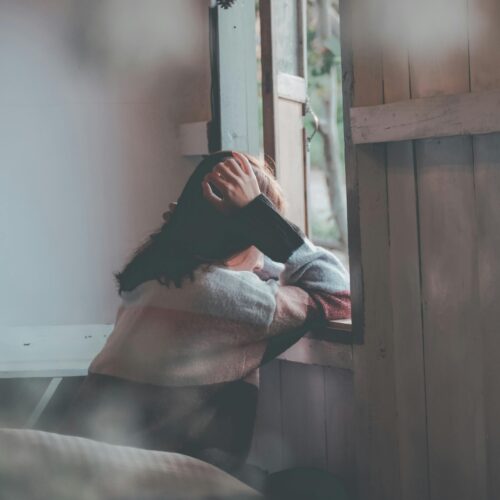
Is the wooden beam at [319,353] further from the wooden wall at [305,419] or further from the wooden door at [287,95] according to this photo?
the wooden door at [287,95]

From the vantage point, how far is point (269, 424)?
8.10 ft

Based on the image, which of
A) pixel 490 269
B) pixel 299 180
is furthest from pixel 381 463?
pixel 299 180

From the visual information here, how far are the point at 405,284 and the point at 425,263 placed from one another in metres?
0.07

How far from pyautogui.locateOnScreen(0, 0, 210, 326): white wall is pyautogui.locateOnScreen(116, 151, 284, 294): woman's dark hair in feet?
3.00

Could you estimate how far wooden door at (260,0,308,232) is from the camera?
253cm

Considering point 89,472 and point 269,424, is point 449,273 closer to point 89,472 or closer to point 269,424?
point 269,424

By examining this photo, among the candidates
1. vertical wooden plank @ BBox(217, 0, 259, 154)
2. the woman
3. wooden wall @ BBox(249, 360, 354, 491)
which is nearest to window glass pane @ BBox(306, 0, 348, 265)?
vertical wooden plank @ BBox(217, 0, 259, 154)

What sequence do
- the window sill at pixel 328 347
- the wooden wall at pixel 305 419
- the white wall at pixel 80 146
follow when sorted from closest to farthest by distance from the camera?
the window sill at pixel 328 347, the wooden wall at pixel 305 419, the white wall at pixel 80 146

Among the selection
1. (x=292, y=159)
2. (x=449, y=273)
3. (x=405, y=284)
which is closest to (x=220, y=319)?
(x=405, y=284)

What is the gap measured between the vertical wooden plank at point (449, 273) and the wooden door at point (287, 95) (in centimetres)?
74

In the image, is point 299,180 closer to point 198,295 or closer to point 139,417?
point 198,295

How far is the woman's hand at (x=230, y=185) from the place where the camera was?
2049mm

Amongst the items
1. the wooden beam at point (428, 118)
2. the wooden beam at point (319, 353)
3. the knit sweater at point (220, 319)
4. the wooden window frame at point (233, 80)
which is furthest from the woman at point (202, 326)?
the wooden window frame at point (233, 80)

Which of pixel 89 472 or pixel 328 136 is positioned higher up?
pixel 328 136
